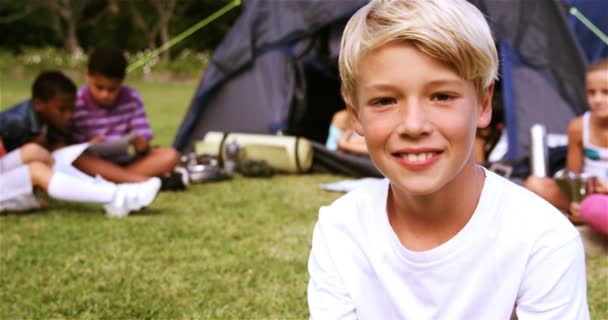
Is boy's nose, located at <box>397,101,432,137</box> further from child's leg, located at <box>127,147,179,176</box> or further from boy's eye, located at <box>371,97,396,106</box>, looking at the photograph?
child's leg, located at <box>127,147,179,176</box>

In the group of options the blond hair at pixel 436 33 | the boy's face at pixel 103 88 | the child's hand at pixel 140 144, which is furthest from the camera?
the child's hand at pixel 140 144

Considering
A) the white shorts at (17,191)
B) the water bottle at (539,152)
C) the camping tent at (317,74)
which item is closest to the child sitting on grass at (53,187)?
the white shorts at (17,191)

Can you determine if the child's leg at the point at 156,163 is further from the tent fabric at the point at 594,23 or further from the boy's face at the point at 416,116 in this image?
the boy's face at the point at 416,116

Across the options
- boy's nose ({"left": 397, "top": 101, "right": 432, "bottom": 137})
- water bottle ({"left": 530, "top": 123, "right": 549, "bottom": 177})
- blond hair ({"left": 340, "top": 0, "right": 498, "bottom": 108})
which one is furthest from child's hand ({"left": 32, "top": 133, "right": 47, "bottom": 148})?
boy's nose ({"left": 397, "top": 101, "right": 432, "bottom": 137})

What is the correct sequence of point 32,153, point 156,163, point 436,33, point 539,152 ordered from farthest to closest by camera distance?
point 156,163 → point 539,152 → point 32,153 → point 436,33

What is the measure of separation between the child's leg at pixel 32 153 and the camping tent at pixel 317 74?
179cm

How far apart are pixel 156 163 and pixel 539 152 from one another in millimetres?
2327

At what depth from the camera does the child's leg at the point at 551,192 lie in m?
3.54

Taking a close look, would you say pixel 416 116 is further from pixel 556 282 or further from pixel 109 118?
pixel 109 118

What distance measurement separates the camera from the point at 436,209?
4.60 feet

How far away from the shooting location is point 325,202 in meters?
3.96

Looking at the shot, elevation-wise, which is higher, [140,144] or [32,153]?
[32,153]

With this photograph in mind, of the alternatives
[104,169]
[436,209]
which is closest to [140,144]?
[104,169]

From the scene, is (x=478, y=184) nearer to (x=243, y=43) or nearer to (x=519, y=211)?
(x=519, y=211)
